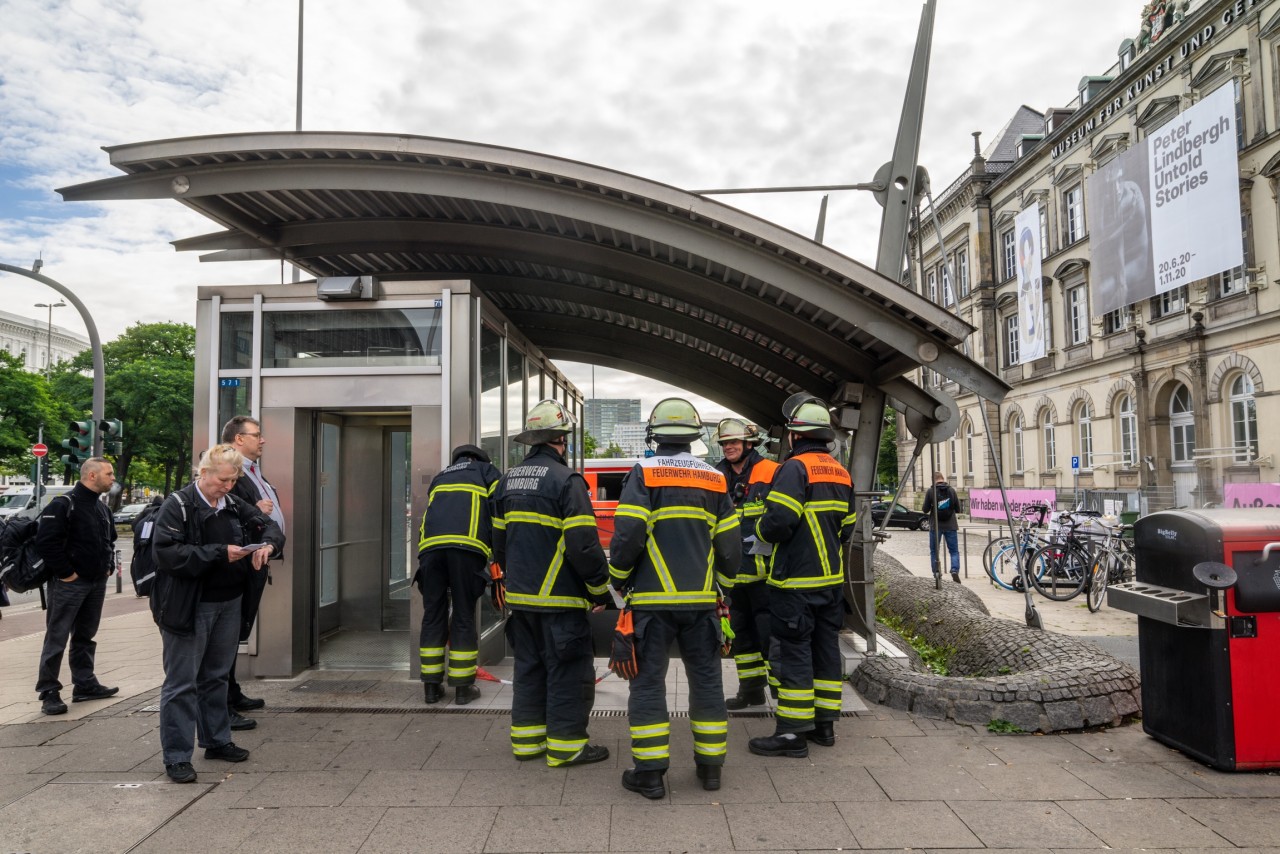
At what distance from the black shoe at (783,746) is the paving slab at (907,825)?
742 millimetres

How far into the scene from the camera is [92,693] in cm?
643

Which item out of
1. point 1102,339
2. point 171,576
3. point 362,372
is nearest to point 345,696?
point 171,576

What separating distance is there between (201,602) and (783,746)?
11.2 feet

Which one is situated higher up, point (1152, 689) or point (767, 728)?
point (1152, 689)

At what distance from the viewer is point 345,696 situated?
6305 millimetres

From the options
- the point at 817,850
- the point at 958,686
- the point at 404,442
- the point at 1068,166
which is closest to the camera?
the point at 817,850

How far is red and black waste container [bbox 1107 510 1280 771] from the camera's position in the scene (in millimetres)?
4562

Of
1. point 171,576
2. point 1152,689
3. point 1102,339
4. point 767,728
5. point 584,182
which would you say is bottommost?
point 767,728

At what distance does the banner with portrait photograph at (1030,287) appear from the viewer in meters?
34.2

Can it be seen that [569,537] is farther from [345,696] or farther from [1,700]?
[1,700]

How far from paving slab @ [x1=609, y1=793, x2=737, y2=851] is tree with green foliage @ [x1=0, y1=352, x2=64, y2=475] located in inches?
1812

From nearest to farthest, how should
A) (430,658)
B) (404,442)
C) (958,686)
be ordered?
(958,686) < (430,658) < (404,442)

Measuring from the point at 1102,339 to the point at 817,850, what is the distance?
33986 mm

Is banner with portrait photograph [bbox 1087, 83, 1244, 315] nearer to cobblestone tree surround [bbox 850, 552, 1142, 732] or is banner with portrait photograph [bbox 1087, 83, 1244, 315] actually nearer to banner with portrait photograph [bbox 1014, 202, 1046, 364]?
banner with portrait photograph [bbox 1014, 202, 1046, 364]
